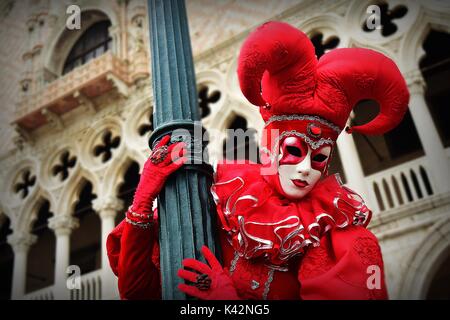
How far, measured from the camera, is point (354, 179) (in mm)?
5129

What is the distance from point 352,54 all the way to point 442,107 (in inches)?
248

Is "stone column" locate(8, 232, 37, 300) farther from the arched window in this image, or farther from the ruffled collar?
the ruffled collar

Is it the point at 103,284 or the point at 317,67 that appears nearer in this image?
the point at 317,67

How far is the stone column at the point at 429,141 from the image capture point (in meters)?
4.71

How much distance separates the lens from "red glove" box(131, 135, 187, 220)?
5.01ft

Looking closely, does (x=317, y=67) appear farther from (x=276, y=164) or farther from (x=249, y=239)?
(x=249, y=239)

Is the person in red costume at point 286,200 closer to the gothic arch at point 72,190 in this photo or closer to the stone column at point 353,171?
the stone column at point 353,171

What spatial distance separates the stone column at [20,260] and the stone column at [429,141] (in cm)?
575

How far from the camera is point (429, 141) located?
486 centimetres

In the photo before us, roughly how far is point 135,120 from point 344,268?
5.94m

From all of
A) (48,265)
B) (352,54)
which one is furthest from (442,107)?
(48,265)

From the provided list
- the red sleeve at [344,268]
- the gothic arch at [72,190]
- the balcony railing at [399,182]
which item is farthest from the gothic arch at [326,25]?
the red sleeve at [344,268]

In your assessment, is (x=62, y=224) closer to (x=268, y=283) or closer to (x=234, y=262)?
(x=234, y=262)
